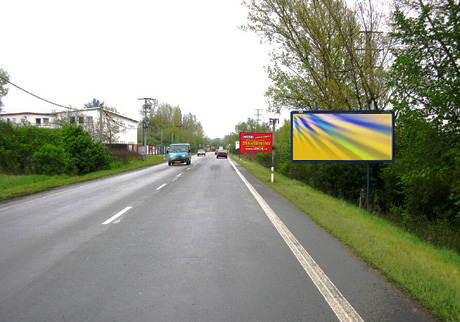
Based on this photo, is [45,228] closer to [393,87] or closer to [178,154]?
[393,87]

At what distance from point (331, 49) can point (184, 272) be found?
18824mm

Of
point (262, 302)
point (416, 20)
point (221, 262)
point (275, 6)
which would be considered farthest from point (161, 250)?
point (275, 6)

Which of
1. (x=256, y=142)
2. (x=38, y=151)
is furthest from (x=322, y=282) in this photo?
(x=256, y=142)

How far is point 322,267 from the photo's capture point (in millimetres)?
5238

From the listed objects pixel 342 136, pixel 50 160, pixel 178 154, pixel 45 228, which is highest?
pixel 342 136

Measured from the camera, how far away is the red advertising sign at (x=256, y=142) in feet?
137

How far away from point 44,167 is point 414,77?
21.6 meters

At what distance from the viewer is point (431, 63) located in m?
13.3

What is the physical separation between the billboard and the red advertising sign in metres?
25.4

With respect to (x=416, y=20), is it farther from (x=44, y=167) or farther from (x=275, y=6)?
(x=44, y=167)

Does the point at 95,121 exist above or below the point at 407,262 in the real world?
above

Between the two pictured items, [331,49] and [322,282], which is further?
[331,49]

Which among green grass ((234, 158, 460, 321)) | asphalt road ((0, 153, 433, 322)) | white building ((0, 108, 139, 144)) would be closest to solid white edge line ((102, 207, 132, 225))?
asphalt road ((0, 153, 433, 322))

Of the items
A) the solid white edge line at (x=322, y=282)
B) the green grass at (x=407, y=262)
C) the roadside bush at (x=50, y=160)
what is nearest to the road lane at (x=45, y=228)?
the solid white edge line at (x=322, y=282)
